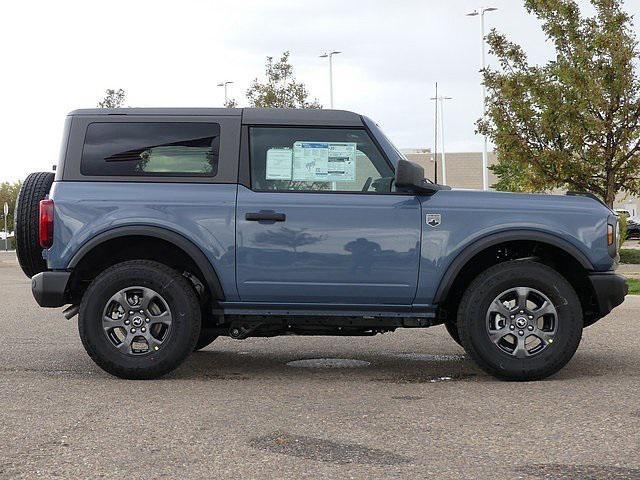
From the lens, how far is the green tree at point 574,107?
20.4 metres

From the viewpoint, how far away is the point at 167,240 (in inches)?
281

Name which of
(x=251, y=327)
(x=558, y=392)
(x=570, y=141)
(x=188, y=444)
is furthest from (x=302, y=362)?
(x=570, y=141)

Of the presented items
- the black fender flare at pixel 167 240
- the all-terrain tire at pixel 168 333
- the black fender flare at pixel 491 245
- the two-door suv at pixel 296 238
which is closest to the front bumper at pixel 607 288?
the two-door suv at pixel 296 238

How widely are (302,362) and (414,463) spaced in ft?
12.4

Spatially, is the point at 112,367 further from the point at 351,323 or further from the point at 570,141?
the point at 570,141

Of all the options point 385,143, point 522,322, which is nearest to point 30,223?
point 385,143

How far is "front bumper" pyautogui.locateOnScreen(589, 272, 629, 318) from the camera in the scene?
716cm

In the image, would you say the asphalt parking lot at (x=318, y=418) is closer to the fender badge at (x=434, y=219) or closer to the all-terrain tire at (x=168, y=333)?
the all-terrain tire at (x=168, y=333)

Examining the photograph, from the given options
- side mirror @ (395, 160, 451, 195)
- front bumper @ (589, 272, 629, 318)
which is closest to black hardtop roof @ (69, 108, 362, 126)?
side mirror @ (395, 160, 451, 195)

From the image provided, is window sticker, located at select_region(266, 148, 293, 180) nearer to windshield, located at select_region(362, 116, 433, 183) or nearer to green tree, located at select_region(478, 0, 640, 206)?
windshield, located at select_region(362, 116, 433, 183)

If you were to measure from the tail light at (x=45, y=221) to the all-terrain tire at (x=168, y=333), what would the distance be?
1.57 ft

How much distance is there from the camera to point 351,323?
23.8 feet

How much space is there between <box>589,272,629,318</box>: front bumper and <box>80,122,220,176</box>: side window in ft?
9.39

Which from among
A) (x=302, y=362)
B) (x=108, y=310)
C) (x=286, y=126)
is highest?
(x=286, y=126)
